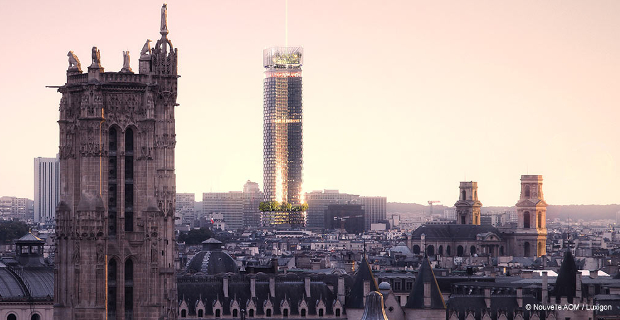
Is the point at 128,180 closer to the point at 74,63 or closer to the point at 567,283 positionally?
the point at 74,63

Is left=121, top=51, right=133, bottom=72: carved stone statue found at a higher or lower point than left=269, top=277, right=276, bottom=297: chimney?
higher

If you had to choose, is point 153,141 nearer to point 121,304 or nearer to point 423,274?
point 121,304

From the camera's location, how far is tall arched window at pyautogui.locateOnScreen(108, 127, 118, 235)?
83.2 metres

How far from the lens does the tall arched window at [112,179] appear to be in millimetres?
83188

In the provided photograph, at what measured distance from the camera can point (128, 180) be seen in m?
83.7

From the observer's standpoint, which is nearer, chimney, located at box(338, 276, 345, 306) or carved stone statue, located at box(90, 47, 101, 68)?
carved stone statue, located at box(90, 47, 101, 68)

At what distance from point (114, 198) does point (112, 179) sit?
0.98 m

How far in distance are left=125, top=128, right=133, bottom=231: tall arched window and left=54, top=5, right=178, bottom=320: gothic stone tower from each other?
51 millimetres

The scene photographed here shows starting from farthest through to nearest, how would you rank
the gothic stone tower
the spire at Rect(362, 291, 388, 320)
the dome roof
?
the dome roof
the spire at Rect(362, 291, 388, 320)
the gothic stone tower

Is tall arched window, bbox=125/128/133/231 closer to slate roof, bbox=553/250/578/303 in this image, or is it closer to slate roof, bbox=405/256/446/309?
slate roof, bbox=405/256/446/309

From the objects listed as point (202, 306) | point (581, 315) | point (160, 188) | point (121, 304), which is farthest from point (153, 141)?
point (581, 315)

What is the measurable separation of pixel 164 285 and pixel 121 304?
7.87 feet

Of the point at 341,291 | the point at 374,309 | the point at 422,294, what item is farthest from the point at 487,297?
the point at 374,309

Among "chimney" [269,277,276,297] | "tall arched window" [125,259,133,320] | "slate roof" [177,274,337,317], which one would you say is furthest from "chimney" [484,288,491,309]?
"tall arched window" [125,259,133,320]
